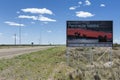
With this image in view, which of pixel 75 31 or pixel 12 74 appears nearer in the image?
pixel 12 74

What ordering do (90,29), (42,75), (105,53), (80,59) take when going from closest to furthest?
(42,75) → (90,29) → (80,59) → (105,53)

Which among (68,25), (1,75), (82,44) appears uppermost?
(68,25)

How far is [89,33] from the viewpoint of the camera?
22656 mm

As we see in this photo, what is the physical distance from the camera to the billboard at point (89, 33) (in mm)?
22516

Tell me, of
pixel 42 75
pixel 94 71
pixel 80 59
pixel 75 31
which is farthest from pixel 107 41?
pixel 42 75

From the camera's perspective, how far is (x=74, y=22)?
22.7 metres

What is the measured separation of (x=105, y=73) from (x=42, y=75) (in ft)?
10.6

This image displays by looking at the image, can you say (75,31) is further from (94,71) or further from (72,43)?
(94,71)

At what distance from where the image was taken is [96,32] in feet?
74.3

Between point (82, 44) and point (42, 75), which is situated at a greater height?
point (82, 44)

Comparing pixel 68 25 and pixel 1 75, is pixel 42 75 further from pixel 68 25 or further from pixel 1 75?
pixel 68 25

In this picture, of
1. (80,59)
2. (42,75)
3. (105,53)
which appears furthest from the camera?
(105,53)

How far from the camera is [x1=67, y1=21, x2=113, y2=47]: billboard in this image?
2252 centimetres

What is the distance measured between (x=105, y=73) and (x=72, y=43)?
7.12 meters
